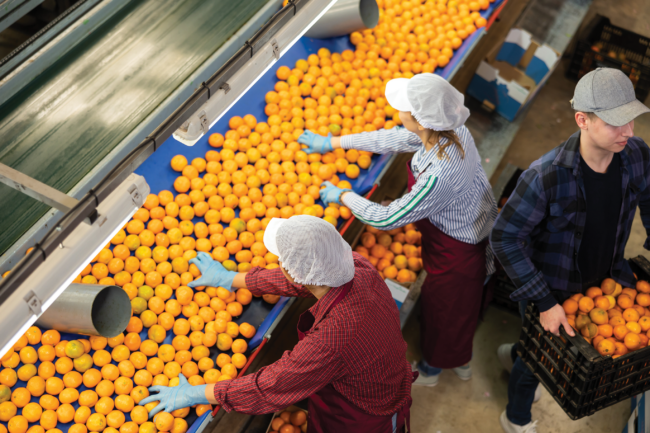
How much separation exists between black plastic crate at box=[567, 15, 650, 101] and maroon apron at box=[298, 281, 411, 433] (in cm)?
531

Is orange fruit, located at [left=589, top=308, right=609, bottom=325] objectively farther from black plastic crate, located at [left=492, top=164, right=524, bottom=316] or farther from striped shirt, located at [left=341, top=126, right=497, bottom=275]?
black plastic crate, located at [left=492, top=164, right=524, bottom=316]

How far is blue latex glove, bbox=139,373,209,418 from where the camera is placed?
2537 mm

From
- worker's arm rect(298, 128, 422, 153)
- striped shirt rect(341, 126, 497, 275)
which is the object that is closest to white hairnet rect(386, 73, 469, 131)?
striped shirt rect(341, 126, 497, 275)

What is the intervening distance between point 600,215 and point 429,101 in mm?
1121

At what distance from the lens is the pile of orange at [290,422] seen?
3.34 meters

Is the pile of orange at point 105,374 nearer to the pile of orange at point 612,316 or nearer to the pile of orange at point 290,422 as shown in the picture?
the pile of orange at point 290,422

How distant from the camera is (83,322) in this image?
2471 millimetres

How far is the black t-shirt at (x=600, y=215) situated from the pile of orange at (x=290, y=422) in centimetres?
196

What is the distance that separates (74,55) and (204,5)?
0.85 meters

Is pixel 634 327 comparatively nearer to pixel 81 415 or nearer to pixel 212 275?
pixel 212 275

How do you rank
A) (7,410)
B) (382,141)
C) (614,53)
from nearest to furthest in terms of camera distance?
(7,410)
(382,141)
(614,53)

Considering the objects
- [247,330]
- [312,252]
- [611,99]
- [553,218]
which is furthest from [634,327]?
[247,330]

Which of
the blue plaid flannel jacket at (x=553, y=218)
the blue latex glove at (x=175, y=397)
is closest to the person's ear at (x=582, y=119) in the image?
the blue plaid flannel jacket at (x=553, y=218)

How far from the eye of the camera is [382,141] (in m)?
3.51
